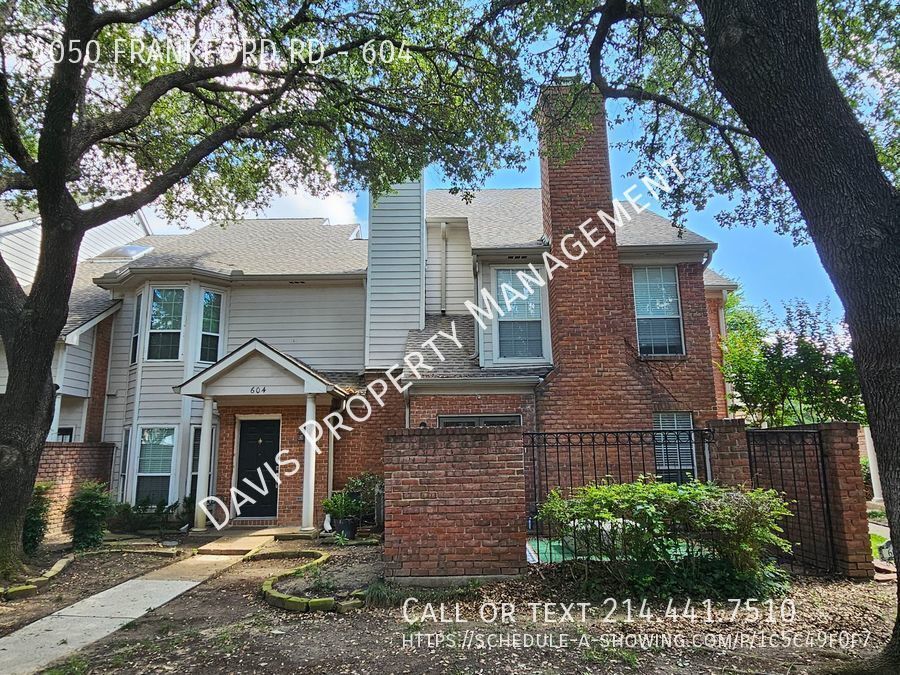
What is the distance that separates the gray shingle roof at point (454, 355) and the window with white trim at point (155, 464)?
5796 millimetres

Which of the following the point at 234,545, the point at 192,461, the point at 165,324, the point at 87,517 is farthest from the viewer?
the point at 165,324

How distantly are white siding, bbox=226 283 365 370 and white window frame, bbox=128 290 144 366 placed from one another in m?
1.98

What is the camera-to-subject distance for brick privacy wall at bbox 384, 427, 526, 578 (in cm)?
581

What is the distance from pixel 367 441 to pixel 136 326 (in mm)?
6430

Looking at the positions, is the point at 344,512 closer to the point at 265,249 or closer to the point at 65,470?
the point at 65,470

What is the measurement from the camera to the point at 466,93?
9062mm

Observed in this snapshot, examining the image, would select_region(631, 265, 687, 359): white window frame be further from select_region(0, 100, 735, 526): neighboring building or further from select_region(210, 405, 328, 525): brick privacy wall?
select_region(210, 405, 328, 525): brick privacy wall

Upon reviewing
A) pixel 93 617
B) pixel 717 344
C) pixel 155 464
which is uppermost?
pixel 717 344

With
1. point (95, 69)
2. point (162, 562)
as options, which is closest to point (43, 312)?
point (162, 562)

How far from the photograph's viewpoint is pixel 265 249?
14156mm

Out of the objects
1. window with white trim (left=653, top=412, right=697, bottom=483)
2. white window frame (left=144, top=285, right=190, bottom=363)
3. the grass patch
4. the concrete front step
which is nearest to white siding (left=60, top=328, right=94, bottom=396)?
white window frame (left=144, top=285, right=190, bottom=363)

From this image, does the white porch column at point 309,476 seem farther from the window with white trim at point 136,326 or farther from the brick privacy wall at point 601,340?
the window with white trim at point 136,326

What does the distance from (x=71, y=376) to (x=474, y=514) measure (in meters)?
10.8

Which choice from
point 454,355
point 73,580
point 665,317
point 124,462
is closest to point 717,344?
point 665,317
